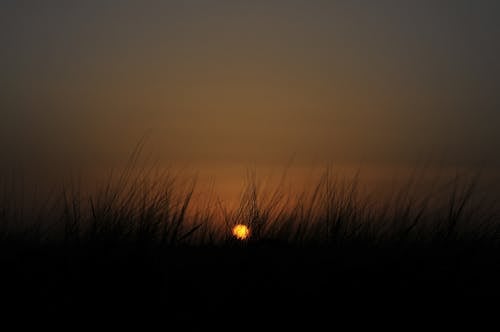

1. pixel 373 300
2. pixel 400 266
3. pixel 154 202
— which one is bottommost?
pixel 373 300

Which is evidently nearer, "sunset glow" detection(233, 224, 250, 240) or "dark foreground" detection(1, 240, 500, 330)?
"dark foreground" detection(1, 240, 500, 330)

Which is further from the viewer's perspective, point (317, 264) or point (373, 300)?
point (317, 264)

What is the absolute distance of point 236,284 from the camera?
284 cm

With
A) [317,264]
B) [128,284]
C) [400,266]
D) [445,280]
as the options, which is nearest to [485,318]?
[445,280]

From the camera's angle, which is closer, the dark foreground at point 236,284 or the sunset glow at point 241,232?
the dark foreground at point 236,284

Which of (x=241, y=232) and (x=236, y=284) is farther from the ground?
(x=241, y=232)

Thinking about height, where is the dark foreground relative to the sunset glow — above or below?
below

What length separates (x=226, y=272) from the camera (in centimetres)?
298

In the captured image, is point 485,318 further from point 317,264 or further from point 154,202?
point 154,202

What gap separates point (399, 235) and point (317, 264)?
104cm

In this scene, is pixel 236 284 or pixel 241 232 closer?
pixel 236 284

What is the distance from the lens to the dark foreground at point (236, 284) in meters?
2.61

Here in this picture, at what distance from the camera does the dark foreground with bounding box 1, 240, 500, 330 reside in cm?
261

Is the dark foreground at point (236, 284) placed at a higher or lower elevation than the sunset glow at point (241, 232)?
lower
